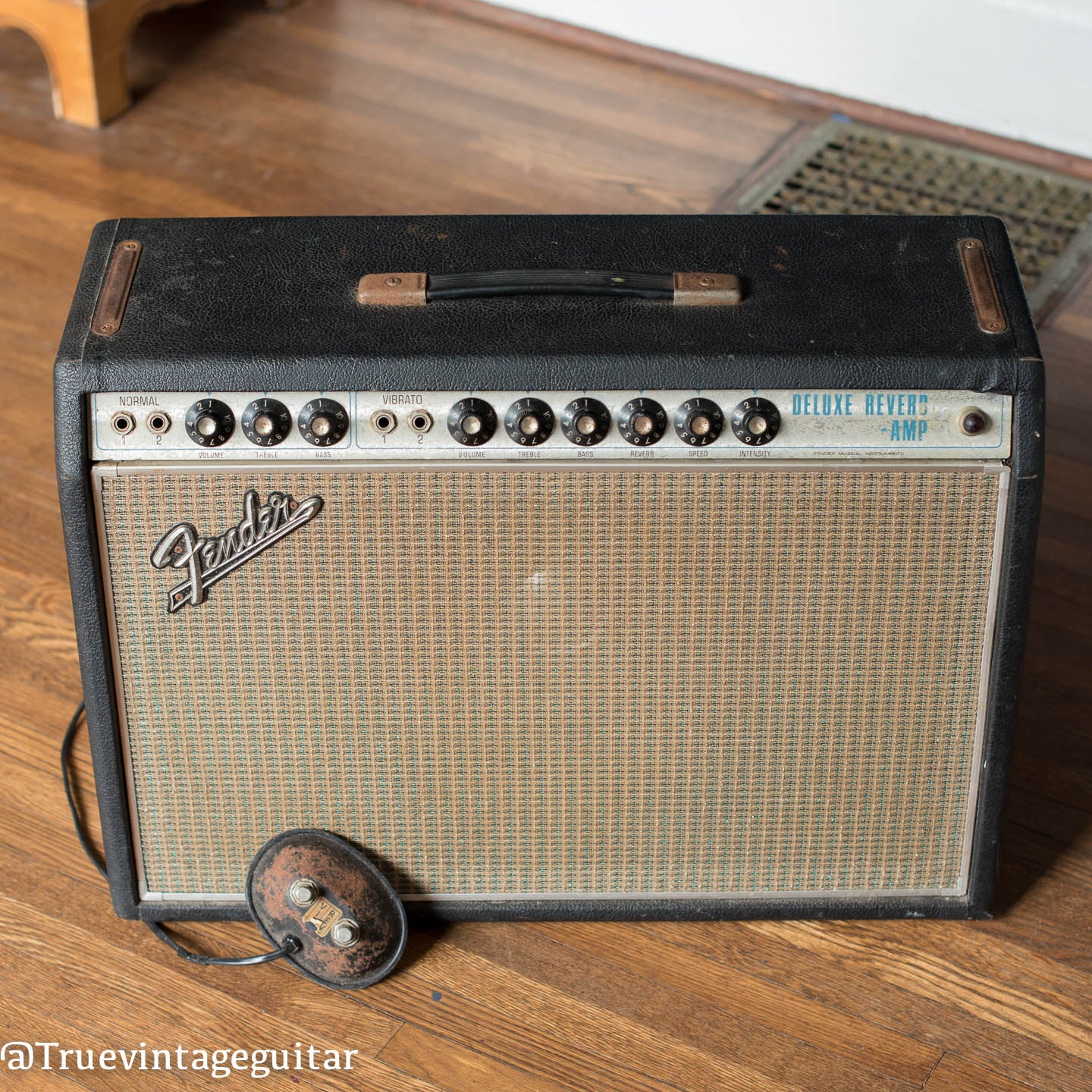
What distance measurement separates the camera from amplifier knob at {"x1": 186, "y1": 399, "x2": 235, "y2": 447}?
43.6 inches

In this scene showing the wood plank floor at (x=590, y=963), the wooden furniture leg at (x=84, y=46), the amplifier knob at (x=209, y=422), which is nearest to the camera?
the amplifier knob at (x=209, y=422)

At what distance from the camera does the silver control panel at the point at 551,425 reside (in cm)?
111

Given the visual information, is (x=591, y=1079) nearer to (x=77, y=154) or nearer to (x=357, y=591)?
(x=357, y=591)

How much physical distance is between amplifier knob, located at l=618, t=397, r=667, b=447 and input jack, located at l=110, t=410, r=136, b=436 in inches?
14.1

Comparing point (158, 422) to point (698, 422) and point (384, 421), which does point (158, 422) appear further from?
point (698, 422)

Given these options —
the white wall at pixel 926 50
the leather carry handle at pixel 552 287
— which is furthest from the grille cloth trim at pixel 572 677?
the white wall at pixel 926 50

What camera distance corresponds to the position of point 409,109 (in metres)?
2.55

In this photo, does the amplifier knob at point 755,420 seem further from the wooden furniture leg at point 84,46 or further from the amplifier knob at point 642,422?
the wooden furniture leg at point 84,46

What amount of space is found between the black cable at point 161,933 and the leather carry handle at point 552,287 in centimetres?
53

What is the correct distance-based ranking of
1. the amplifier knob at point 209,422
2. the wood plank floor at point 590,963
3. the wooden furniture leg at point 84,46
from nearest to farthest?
the amplifier knob at point 209,422 < the wood plank floor at point 590,963 < the wooden furniture leg at point 84,46

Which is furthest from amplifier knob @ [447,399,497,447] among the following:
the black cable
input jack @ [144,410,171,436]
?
the black cable

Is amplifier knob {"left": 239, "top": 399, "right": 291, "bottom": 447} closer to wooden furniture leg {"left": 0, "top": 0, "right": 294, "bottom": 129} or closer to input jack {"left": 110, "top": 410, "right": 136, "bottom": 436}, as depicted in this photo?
input jack {"left": 110, "top": 410, "right": 136, "bottom": 436}

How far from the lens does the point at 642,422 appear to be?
1113 mm

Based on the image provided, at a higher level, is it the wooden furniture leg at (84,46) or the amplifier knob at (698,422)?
the amplifier knob at (698,422)
